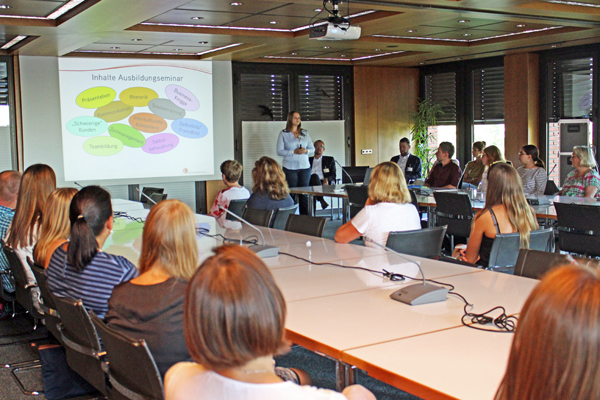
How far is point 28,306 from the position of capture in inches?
151

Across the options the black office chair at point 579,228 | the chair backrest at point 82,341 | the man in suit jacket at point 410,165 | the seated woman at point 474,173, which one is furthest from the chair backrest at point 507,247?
the man in suit jacket at point 410,165

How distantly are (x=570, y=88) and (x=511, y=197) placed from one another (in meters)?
6.85

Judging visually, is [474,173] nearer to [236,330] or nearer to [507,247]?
[507,247]

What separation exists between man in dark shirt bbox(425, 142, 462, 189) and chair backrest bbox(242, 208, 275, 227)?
3.47 meters

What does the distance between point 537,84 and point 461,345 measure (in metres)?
9.21

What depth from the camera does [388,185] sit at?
13.4 feet

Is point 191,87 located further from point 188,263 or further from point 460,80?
point 188,263

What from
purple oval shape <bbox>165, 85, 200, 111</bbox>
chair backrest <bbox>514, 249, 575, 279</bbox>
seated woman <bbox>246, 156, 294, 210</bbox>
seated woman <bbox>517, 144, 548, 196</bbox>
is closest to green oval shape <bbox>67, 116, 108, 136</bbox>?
purple oval shape <bbox>165, 85, 200, 111</bbox>

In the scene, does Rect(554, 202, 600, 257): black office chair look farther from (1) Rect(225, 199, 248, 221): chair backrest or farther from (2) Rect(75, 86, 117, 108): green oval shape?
(2) Rect(75, 86, 117, 108): green oval shape

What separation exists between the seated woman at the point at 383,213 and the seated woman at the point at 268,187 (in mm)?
1511

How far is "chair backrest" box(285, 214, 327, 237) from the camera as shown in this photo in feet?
14.9

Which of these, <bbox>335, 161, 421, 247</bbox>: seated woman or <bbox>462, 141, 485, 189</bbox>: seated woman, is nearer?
<bbox>335, 161, 421, 247</bbox>: seated woman

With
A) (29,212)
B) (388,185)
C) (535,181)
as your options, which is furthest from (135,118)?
(388,185)

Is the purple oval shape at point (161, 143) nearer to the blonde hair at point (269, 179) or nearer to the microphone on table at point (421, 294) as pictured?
the blonde hair at point (269, 179)
